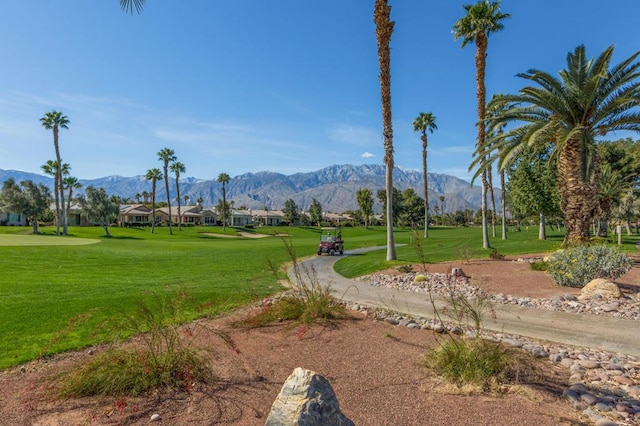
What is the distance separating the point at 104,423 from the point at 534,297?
38.8 feet

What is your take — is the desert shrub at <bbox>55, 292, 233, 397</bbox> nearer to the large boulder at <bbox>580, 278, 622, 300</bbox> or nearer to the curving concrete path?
the curving concrete path

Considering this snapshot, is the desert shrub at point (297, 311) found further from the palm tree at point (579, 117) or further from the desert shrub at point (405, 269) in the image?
the palm tree at point (579, 117)

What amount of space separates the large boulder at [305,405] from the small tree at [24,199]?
6747 centimetres

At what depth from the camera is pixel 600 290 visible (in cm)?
1102

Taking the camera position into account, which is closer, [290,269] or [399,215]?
[290,269]

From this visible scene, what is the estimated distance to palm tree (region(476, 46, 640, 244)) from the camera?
16172 millimetres

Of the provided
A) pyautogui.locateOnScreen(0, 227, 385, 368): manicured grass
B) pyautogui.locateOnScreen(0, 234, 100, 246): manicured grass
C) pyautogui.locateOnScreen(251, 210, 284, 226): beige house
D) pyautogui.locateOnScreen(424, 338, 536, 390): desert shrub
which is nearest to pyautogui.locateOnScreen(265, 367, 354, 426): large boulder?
pyautogui.locateOnScreen(424, 338, 536, 390): desert shrub

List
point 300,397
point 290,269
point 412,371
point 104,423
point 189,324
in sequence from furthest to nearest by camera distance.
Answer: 1. point 290,269
2. point 189,324
3. point 412,371
4. point 104,423
5. point 300,397

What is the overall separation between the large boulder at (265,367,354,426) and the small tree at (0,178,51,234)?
6747 centimetres

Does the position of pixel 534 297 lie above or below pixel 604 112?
below

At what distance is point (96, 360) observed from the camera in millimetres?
5473

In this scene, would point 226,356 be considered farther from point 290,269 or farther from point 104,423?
point 290,269

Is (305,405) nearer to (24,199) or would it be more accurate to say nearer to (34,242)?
(34,242)

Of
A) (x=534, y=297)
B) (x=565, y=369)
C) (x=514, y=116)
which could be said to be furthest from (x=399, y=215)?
(x=565, y=369)
